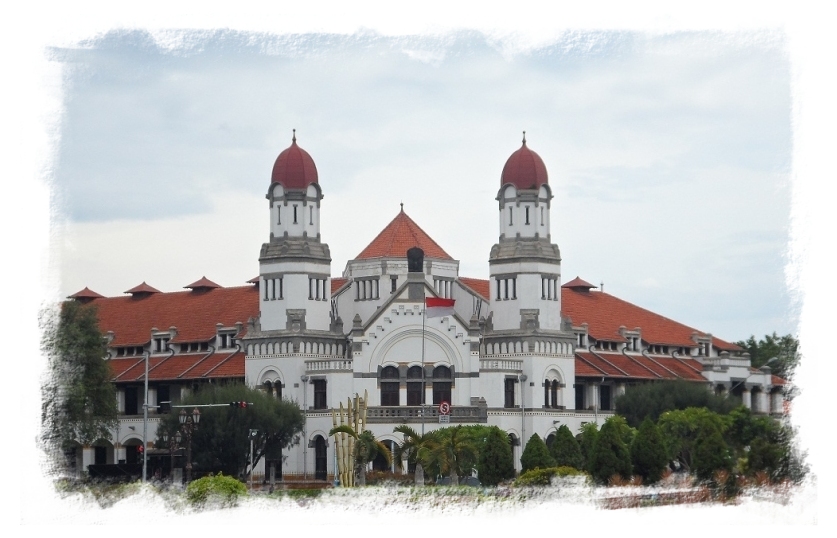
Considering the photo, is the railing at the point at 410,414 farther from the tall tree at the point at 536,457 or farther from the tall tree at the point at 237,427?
the tall tree at the point at 536,457

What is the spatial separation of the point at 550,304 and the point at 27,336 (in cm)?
6439

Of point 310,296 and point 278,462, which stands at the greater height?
point 310,296

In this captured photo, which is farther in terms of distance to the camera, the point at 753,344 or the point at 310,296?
the point at 753,344

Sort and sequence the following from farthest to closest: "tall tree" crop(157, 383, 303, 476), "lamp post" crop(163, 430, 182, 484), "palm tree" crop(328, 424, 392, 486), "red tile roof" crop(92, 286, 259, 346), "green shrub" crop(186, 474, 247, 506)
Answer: "red tile roof" crop(92, 286, 259, 346)
"tall tree" crop(157, 383, 303, 476)
"palm tree" crop(328, 424, 392, 486)
"lamp post" crop(163, 430, 182, 484)
"green shrub" crop(186, 474, 247, 506)

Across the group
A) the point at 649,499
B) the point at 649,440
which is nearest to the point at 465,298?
the point at 649,440

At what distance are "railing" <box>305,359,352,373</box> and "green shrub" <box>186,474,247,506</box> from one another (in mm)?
44997

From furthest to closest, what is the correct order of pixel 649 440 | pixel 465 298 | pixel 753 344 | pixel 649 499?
pixel 753 344, pixel 465 298, pixel 649 440, pixel 649 499

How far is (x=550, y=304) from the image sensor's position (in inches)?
4786

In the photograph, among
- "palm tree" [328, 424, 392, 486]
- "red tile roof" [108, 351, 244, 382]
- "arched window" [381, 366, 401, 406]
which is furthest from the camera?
"red tile roof" [108, 351, 244, 382]

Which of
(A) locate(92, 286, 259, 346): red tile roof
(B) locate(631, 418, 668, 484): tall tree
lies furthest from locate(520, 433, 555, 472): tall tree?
(A) locate(92, 286, 259, 346): red tile roof

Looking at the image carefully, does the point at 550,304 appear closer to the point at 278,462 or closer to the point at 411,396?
the point at 411,396

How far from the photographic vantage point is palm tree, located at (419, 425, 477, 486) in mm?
94062

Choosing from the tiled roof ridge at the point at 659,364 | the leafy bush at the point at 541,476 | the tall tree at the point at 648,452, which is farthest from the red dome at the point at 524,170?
the leafy bush at the point at 541,476

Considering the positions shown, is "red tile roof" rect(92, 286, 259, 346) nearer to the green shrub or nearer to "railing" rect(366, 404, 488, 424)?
"railing" rect(366, 404, 488, 424)
